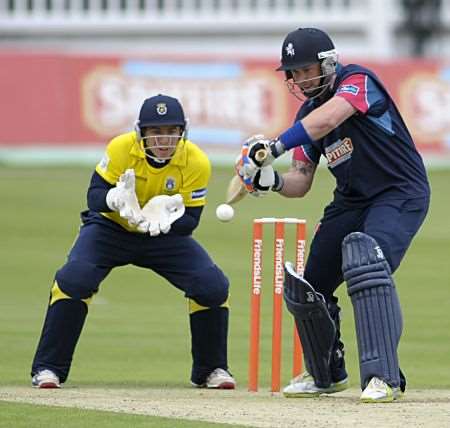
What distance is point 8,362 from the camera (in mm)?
8758

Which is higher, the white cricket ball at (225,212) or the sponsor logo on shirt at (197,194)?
the sponsor logo on shirt at (197,194)

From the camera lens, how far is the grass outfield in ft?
28.6

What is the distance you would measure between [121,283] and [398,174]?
18.5ft

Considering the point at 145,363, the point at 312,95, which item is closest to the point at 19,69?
the point at 145,363

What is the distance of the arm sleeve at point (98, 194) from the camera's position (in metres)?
7.78

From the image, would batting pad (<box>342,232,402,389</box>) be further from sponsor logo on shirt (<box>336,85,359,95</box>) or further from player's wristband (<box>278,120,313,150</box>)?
sponsor logo on shirt (<box>336,85,359,95</box>)

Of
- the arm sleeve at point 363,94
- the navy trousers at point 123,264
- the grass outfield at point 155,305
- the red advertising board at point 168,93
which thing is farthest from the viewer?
the red advertising board at point 168,93

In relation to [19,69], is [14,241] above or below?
below

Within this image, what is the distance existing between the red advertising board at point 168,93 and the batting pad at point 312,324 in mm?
16193

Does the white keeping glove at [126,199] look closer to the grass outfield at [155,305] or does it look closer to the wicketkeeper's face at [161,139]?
the wicketkeeper's face at [161,139]

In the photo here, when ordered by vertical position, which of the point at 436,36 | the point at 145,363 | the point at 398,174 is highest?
the point at 436,36

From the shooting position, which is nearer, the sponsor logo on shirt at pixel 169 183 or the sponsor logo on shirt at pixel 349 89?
the sponsor logo on shirt at pixel 349 89

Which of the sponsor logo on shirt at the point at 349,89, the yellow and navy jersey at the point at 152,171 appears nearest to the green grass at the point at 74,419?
the yellow and navy jersey at the point at 152,171

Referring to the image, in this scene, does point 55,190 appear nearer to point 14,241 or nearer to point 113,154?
point 14,241
